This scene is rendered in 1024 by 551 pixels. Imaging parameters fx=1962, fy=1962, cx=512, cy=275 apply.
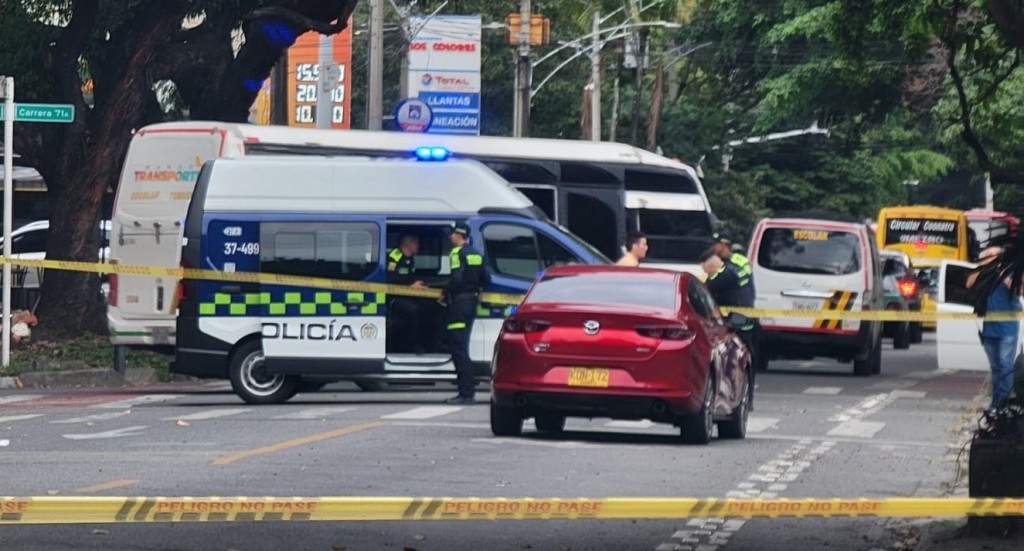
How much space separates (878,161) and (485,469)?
52020mm

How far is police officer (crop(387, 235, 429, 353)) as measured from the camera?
63.8ft

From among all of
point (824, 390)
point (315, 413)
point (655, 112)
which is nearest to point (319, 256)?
point (315, 413)

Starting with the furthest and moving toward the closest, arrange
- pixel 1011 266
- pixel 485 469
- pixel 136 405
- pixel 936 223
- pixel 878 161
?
pixel 878 161
pixel 936 223
pixel 136 405
pixel 485 469
pixel 1011 266

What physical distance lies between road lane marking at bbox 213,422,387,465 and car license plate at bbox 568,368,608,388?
2.02 meters

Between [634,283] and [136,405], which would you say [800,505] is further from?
[136,405]

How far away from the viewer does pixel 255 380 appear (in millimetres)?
19422

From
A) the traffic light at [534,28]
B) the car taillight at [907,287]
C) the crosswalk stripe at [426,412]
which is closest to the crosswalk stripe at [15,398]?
the crosswalk stripe at [426,412]

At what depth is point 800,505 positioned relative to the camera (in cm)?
812

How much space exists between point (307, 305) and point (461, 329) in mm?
1532

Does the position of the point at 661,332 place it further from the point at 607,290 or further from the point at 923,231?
the point at 923,231

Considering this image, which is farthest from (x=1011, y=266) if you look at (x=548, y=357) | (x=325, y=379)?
(x=325, y=379)

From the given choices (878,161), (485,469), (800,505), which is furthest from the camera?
(878,161)

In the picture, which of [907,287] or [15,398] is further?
[907,287]

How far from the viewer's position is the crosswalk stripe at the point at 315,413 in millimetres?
17531
